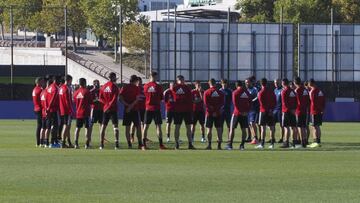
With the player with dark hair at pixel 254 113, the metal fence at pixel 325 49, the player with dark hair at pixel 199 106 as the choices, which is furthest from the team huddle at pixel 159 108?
the metal fence at pixel 325 49

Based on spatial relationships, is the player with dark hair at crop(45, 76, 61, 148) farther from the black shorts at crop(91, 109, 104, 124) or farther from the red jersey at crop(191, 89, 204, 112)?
the red jersey at crop(191, 89, 204, 112)

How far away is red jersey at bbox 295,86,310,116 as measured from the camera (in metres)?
29.4

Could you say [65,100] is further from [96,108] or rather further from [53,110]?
[96,108]

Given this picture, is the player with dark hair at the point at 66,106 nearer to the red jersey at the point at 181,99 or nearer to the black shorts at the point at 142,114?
the black shorts at the point at 142,114

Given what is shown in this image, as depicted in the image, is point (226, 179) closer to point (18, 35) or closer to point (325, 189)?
point (325, 189)

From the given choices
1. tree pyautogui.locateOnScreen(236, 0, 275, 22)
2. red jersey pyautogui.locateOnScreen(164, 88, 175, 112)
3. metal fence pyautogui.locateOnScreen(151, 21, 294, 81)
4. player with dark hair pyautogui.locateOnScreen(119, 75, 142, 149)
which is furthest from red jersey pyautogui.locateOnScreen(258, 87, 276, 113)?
tree pyautogui.locateOnScreen(236, 0, 275, 22)

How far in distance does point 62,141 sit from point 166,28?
36.5 metres

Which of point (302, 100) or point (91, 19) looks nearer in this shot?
point (302, 100)

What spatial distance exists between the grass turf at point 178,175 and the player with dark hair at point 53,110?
50.5 inches

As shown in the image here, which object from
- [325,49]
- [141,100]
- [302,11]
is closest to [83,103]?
[141,100]

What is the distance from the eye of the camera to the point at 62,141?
97.1 ft

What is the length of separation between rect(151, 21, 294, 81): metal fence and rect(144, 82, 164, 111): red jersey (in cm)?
3765

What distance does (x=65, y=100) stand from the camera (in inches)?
1137

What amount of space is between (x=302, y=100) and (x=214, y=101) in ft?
8.88
